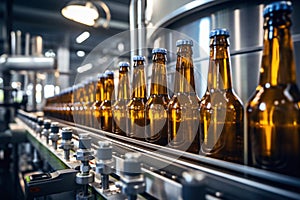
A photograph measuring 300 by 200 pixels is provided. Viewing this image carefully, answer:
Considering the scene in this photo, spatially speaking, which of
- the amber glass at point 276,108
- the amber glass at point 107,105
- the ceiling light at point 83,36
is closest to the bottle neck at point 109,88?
the amber glass at point 107,105

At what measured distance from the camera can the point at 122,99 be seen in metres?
0.68

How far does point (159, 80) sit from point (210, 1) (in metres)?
0.31

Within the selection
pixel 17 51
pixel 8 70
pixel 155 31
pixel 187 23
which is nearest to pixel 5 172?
pixel 8 70

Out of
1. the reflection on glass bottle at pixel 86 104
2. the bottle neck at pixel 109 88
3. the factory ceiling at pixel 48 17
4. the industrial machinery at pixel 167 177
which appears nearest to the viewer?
the industrial machinery at pixel 167 177

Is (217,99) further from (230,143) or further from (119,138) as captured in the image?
(119,138)

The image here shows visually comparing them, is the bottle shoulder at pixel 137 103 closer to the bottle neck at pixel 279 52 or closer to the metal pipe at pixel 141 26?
the bottle neck at pixel 279 52

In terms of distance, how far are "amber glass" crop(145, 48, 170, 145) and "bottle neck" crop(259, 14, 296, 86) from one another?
0.78 ft

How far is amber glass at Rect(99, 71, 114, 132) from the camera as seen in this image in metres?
0.72

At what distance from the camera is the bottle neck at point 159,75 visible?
531 millimetres

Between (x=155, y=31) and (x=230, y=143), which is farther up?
(x=155, y=31)

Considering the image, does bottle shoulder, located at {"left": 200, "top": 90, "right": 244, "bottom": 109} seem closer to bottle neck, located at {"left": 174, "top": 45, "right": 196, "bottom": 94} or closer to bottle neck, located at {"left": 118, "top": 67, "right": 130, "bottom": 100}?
bottle neck, located at {"left": 174, "top": 45, "right": 196, "bottom": 94}

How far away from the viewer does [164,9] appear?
0.88 meters

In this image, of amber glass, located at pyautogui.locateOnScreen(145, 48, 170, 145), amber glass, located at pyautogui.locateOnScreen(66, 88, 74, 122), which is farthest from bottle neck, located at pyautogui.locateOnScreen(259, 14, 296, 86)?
amber glass, located at pyautogui.locateOnScreen(66, 88, 74, 122)

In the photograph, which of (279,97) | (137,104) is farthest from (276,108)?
(137,104)
